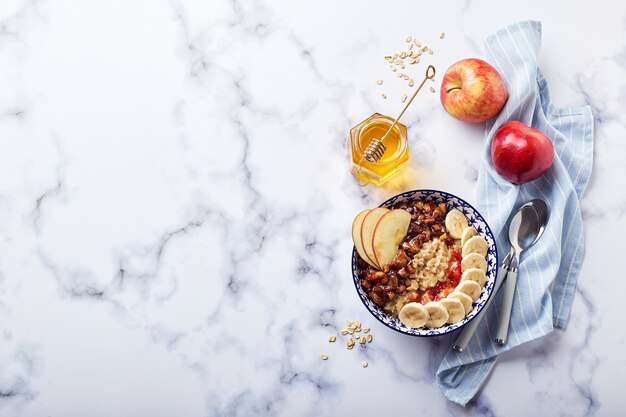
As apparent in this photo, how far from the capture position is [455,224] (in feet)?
4.99

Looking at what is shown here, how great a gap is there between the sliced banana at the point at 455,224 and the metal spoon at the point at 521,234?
141 mm

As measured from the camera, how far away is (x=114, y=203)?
5.41 ft

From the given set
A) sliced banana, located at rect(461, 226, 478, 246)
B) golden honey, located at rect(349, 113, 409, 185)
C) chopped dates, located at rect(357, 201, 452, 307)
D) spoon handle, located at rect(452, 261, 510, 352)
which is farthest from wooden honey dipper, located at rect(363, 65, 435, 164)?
spoon handle, located at rect(452, 261, 510, 352)

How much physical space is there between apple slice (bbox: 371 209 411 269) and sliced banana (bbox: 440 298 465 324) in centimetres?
15

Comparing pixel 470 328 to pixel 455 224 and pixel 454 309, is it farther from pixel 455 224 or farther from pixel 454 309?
pixel 455 224

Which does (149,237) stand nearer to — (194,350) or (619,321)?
(194,350)

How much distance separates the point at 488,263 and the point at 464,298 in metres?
0.11

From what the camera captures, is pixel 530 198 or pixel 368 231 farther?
pixel 530 198

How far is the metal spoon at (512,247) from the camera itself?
156 cm

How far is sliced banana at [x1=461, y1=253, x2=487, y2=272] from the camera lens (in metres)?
1.49

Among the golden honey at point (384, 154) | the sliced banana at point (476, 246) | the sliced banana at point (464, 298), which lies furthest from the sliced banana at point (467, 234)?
the golden honey at point (384, 154)

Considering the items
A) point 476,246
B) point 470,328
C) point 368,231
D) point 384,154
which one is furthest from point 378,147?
point 470,328

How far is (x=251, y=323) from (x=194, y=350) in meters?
0.15

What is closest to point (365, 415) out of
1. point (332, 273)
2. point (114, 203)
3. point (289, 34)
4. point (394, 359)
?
point (394, 359)
